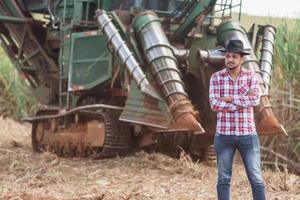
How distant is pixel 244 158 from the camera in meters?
6.11

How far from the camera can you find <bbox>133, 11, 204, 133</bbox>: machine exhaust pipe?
8641 mm

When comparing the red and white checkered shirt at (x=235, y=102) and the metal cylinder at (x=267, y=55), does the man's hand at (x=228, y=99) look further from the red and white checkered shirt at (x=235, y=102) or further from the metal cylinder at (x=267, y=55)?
the metal cylinder at (x=267, y=55)

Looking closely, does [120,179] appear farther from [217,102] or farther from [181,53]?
[217,102]

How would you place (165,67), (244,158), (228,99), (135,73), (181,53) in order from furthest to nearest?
(181,53) → (135,73) → (165,67) → (244,158) → (228,99)

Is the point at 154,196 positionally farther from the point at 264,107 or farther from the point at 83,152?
the point at 83,152

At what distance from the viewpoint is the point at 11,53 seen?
1267 centimetres

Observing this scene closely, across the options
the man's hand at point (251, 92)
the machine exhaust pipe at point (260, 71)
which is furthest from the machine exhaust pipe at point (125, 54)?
the man's hand at point (251, 92)

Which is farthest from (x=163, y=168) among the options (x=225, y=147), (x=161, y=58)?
(x=225, y=147)

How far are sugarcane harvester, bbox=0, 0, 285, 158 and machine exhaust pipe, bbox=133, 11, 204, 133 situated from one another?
12 millimetres

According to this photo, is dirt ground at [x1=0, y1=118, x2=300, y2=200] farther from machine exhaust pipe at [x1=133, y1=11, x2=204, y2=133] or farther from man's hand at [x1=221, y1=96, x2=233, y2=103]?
man's hand at [x1=221, y1=96, x2=233, y2=103]

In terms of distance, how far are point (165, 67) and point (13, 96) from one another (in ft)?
27.7

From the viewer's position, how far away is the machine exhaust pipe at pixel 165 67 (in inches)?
340

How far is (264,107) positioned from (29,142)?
5777mm

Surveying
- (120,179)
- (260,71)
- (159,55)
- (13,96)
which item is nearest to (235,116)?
(120,179)
